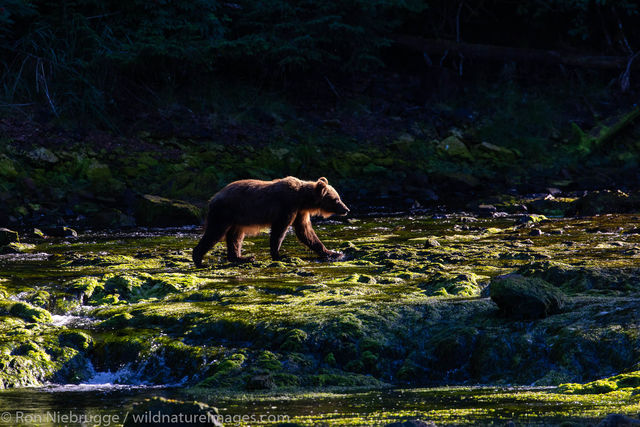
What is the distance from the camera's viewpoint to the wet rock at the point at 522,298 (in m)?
7.43

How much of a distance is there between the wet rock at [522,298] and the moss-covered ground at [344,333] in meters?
0.09

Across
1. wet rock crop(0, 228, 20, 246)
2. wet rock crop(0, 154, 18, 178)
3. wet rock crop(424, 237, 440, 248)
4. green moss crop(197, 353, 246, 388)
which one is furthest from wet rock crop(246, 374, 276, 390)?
wet rock crop(0, 154, 18, 178)

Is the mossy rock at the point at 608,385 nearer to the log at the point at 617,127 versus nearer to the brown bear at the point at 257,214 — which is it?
the brown bear at the point at 257,214

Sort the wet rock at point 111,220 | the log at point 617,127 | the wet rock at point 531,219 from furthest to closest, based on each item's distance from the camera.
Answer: the log at point 617,127 → the wet rock at point 111,220 → the wet rock at point 531,219

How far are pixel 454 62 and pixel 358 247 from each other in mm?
18043

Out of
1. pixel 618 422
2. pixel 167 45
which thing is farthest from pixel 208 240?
pixel 167 45

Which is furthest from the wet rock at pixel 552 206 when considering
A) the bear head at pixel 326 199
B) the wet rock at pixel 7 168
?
the wet rock at pixel 7 168

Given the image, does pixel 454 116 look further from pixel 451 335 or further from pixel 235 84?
pixel 451 335

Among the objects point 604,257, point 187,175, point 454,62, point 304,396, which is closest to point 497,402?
point 304,396

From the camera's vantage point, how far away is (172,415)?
4449mm

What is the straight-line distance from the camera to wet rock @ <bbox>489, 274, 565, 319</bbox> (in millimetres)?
7426

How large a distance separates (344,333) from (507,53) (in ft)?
A: 78.0

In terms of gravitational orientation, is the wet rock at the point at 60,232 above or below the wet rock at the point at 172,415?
below

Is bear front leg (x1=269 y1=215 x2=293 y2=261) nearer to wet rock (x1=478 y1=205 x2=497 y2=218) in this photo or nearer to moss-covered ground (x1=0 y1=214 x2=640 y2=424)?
moss-covered ground (x1=0 y1=214 x2=640 y2=424)
